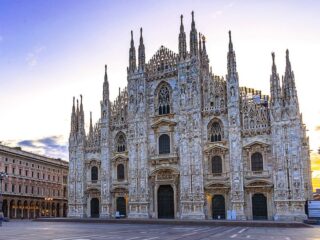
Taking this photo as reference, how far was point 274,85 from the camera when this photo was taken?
46.8 metres

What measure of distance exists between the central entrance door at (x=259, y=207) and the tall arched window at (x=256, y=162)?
2.89m

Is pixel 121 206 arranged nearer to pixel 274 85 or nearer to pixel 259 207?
pixel 259 207

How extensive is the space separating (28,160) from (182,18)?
43.4m

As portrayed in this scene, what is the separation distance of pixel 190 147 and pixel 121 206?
13.3 meters

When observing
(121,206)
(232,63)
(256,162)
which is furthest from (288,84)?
(121,206)

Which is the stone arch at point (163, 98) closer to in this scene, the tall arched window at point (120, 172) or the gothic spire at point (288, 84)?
the tall arched window at point (120, 172)

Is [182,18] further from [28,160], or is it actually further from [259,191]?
[28,160]

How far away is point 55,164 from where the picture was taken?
3509 inches

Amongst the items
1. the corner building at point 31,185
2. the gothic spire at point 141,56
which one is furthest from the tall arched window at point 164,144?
the corner building at point 31,185

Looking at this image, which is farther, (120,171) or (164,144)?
(120,171)

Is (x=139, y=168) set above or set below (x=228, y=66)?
below

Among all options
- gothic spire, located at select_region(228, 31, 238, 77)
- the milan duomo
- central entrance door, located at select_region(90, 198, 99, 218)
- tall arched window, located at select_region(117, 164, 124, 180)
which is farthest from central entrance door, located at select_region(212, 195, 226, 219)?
central entrance door, located at select_region(90, 198, 99, 218)

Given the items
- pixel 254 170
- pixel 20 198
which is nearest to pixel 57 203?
pixel 20 198

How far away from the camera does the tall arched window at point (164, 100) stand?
54.4 metres
